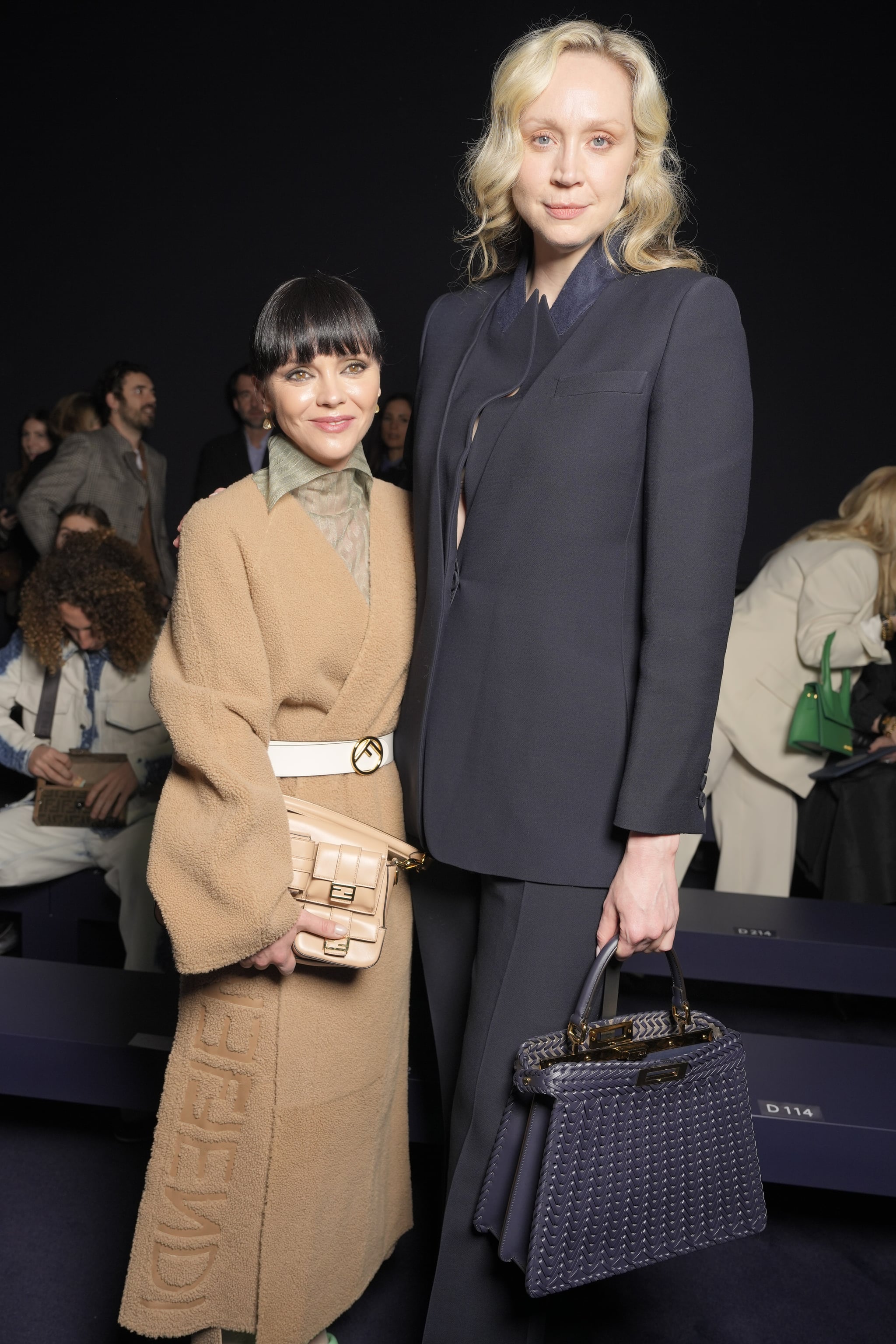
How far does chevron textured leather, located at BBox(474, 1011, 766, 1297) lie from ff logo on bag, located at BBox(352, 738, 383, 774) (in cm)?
43

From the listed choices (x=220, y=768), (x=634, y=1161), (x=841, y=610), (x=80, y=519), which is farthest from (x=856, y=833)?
(x=220, y=768)

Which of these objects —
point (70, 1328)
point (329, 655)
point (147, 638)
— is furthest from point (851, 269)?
point (70, 1328)

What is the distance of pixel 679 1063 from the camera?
138 centimetres

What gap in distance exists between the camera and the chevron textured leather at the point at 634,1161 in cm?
132

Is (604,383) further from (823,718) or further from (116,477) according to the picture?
(116,477)

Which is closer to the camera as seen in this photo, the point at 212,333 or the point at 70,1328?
the point at 70,1328

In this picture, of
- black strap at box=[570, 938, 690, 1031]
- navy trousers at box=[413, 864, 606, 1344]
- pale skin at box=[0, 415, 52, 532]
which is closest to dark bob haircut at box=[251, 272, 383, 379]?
navy trousers at box=[413, 864, 606, 1344]

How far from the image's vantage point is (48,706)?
3.22 meters

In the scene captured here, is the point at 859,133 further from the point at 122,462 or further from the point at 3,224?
the point at 3,224

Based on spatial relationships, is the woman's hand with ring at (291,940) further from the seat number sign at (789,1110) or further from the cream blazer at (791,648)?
the cream blazer at (791,648)

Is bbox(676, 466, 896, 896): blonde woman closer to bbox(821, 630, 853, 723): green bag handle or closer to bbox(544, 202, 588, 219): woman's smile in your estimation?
bbox(821, 630, 853, 723): green bag handle

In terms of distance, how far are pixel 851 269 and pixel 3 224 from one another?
15.0ft

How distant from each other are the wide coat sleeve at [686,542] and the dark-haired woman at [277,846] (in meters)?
0.38

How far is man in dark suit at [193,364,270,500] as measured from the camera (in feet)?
18.2
